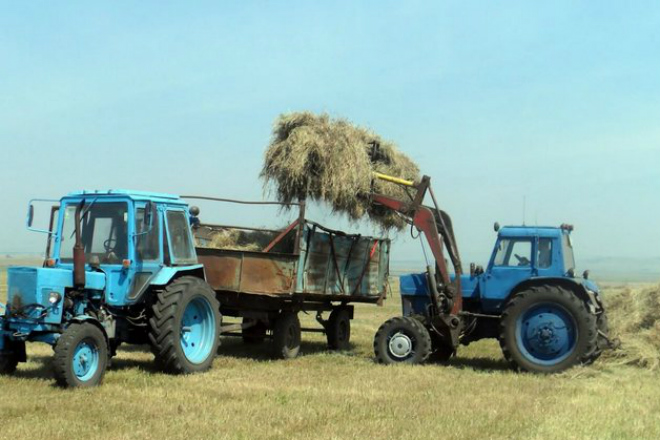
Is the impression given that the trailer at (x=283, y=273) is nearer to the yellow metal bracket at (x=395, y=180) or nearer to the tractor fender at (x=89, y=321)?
the yellow metal bracket at (x=395, y=180)

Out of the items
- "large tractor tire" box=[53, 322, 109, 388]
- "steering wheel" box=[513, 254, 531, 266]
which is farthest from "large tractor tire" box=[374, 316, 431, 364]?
"large tractor tire" box=[53, 322, 109, 388]

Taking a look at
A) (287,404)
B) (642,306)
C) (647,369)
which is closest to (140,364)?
(287,404)

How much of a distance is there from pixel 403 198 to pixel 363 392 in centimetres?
A: 472

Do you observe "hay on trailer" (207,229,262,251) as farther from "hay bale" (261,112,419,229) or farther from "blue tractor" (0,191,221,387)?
"blue tractor" (0,191,221,387)

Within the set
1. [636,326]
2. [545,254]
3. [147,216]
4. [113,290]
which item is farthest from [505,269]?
[113,290]

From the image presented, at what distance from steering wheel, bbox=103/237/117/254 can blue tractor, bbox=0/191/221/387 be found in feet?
0.04

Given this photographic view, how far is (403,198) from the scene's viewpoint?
43.5ft

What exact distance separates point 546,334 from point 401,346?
7.08 feet

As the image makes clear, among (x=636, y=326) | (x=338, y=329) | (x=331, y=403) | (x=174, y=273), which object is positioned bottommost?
(x=331, y=403)

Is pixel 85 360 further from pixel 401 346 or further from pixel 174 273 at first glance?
pixel 401 346

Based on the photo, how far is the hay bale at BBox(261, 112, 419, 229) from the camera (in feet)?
39.9

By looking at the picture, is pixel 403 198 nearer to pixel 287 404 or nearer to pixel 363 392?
pixel 363 392

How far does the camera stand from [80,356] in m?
8.74

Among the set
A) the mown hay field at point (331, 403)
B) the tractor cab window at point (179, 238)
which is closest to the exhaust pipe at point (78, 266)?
the mown hay field at point (331, 403)
